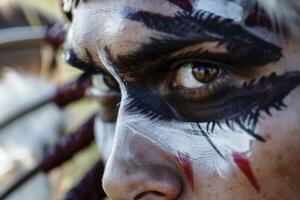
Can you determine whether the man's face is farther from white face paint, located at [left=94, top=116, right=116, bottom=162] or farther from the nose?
white face paint, located at [left=94, top=116, right=116, bottom=162]

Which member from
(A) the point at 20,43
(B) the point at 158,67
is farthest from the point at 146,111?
(A) the point at 20,43

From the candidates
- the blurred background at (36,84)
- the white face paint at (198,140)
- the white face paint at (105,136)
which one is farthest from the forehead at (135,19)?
the blurred background at (36,84)

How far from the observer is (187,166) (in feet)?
3.14

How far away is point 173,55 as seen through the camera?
960mm

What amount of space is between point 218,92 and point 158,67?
0.09m

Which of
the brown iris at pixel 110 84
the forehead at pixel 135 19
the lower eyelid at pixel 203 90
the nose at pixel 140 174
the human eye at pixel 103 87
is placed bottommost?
the human eye at pixel 103 87

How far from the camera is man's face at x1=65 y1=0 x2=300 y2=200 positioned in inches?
36.2

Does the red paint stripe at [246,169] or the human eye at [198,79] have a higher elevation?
the human eye at [198,79]

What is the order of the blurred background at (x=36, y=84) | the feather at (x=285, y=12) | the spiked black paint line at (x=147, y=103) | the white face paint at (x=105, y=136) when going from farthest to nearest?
1. the blurred background at (x=36, y=84)
2. the white face paint at (x=105, y=136)
3. the spiked black paint line at (x=147, y=103)
4. the feather at (x=285, y=12)

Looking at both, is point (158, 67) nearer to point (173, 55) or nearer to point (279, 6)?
point (173, 55)

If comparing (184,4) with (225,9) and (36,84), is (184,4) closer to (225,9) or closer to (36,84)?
(225,9)

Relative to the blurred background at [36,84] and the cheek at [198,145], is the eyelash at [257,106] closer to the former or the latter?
the cheek at [198,145]

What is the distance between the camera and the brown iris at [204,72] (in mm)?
955

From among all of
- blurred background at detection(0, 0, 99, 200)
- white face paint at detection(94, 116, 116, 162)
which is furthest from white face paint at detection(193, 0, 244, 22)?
blurred background at detection(0, 0, 99, 200)
